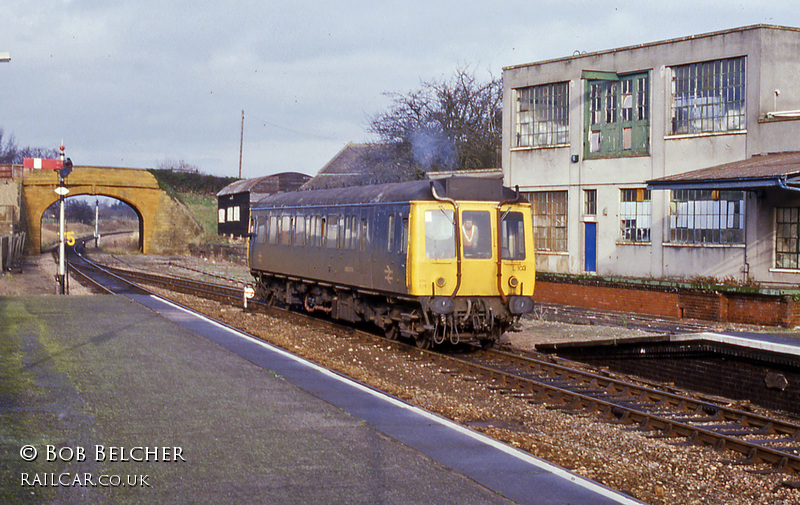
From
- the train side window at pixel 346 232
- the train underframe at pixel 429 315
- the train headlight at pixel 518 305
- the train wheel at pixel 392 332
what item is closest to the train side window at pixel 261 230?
the train underframe at pixel 429 315

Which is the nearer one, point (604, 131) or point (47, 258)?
point (604, 131)

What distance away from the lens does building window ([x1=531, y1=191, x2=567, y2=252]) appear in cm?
2758

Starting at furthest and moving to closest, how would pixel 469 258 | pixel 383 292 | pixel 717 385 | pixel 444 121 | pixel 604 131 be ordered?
pixel 444 121 < pixel 604 131 < pixel 383 292 < pixel 469 258 < pixel 717 385

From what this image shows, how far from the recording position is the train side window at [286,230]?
21344 millimetres

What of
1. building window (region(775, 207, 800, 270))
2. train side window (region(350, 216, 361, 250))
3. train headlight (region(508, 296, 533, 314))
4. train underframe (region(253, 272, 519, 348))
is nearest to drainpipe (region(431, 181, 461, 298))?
train underframe (region(253, 272, 519, 348))

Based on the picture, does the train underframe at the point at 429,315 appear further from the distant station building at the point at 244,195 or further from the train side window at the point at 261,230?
the distant station building at the point at 244,195

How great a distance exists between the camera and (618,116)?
84.9 feet

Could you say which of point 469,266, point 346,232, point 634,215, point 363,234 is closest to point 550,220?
point 634,215

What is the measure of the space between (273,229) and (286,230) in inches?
46.1

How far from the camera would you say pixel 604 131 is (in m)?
26.2

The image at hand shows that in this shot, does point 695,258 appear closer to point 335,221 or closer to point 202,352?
point 335,221

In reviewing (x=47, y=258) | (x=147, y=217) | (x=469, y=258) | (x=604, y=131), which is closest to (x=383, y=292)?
(x=469, y=258)

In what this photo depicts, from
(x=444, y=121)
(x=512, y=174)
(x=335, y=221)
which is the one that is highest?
(x=444, y=121)

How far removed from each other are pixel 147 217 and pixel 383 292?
48.7 m
